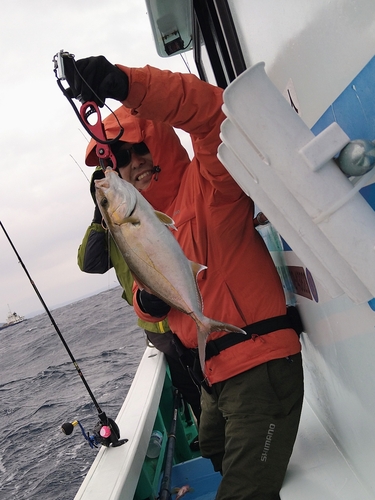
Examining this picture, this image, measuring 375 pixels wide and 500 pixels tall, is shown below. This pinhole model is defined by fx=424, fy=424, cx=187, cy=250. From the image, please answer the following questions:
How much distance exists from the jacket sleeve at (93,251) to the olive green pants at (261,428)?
6.44 ft

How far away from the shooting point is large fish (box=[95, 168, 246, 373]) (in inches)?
69.2

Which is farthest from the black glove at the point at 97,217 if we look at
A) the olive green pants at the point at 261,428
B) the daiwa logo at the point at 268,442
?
the daiwa logo at the point at 268,442

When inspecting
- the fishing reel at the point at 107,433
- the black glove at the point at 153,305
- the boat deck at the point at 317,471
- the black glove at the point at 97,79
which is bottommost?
the boat deck at the point at 317,471

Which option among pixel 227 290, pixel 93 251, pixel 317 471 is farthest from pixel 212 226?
pixel 93 251

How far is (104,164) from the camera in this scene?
206 cm

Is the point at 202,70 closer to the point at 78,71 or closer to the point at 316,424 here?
the point at 78,71

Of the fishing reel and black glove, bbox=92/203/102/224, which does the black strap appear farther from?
black glove, bbox=92/203/102/224

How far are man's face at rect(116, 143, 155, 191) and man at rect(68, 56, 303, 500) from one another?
49 mm

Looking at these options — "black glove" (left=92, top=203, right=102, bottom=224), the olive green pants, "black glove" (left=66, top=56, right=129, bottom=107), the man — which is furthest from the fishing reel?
"black glove" (left=66, top=56, right=129, bottom=107)

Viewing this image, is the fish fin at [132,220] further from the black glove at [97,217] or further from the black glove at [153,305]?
the black glove at [97,217]

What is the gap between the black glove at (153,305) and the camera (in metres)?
2.25

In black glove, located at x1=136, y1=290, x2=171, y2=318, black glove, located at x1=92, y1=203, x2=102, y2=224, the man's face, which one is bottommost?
black glove, located at x1=136, y1=290, x2=171, y2=318

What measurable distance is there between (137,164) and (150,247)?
0.84m

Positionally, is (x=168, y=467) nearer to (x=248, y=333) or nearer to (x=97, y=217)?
(x=248, y=333)
